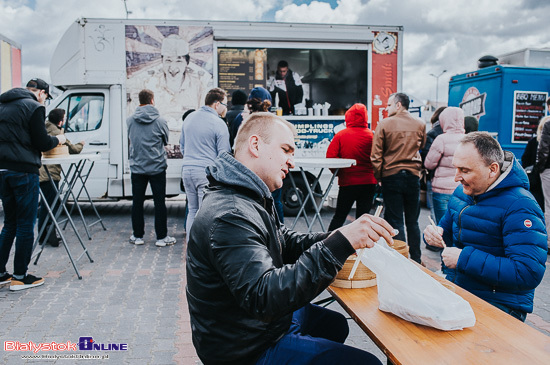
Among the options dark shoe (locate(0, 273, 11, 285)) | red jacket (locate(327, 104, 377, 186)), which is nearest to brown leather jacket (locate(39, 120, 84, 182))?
dark shoe (locate(0, 273, 11, 285))

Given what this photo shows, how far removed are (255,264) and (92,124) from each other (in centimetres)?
754

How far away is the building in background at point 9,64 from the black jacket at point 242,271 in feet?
41.8

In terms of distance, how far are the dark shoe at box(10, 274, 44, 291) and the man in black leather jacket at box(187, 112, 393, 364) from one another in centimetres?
373

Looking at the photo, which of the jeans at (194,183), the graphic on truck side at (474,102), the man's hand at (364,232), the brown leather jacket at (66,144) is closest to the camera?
the man's hand at (364,232)

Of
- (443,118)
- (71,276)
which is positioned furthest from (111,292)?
(443,118)

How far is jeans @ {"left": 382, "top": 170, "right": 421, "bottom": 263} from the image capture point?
17.6ft

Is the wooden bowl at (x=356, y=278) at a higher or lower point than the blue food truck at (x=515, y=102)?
lower

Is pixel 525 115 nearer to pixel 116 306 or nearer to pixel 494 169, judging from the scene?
pixel 494 169

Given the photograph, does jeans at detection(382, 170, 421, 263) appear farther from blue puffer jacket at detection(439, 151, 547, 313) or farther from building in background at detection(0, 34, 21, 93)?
building in background at detection(0, 34, 21, 93)

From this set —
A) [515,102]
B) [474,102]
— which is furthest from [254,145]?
[474,102]

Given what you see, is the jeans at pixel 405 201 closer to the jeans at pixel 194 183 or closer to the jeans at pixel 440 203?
the jeans at pixel 440 203

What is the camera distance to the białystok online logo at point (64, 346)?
3529mm

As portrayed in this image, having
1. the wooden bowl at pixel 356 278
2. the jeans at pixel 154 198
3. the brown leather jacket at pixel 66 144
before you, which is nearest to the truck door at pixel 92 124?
the brown leather jacket at pixel 66 144

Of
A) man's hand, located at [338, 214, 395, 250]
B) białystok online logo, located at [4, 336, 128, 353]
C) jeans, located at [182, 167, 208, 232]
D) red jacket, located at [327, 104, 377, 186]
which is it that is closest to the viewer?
man's hand, located at [338, 214, 395, 250]
